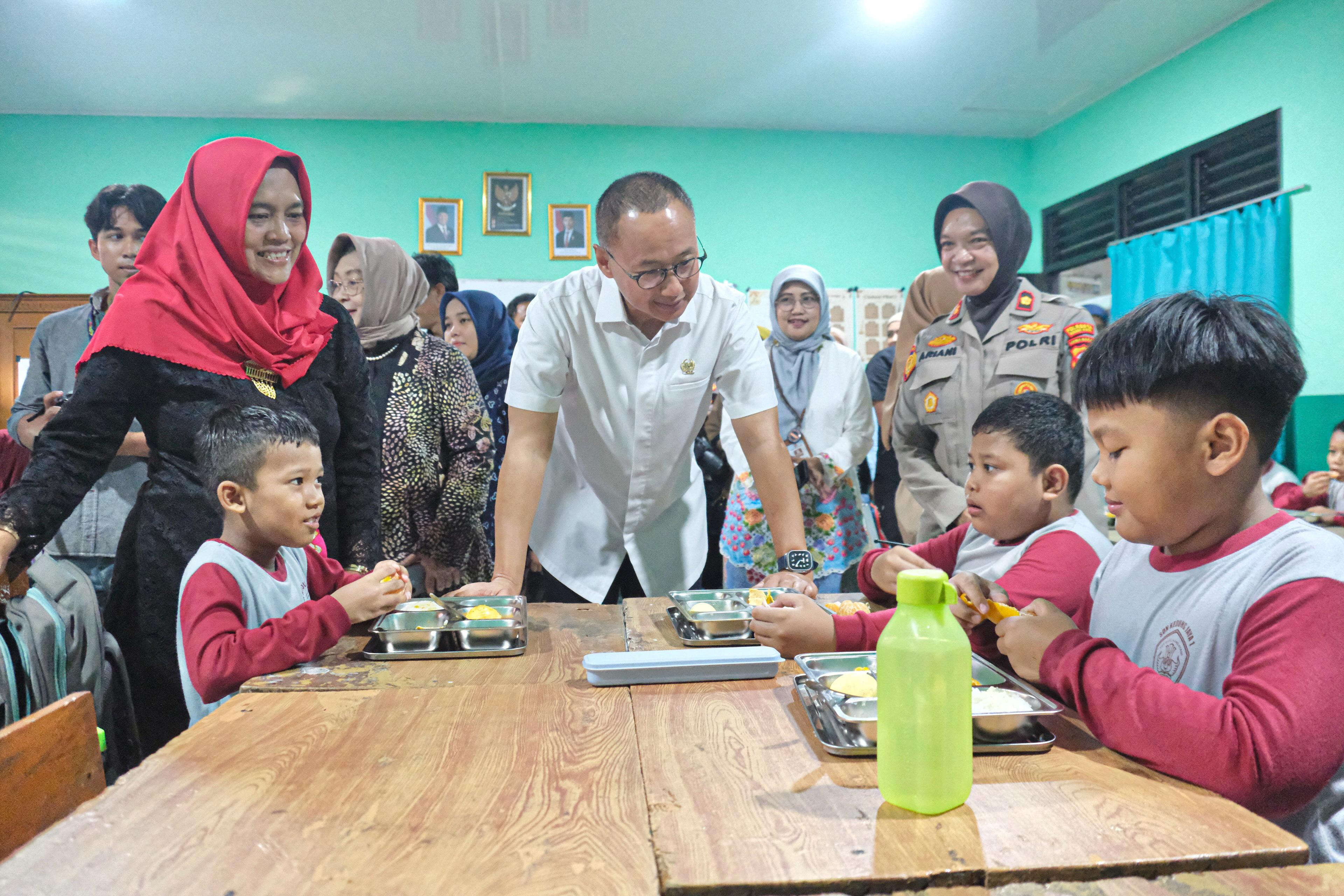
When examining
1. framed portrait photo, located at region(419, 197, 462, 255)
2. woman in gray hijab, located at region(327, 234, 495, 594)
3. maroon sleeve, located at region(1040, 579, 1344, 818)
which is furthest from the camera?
framed portrait photo, located at region(419, 197, 462, 255)

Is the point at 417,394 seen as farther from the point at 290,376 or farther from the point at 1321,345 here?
the point at 1321,345

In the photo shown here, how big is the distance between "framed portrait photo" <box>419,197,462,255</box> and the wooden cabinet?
7.50ft

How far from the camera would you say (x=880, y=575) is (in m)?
1.65

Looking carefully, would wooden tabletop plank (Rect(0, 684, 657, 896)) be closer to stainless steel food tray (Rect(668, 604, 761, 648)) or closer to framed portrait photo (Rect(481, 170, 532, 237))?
stainless steel food tray (Rect(668, 604, 761, 648))

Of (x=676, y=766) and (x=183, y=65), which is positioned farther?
(x=183, y=65)

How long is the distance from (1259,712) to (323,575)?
1530 millimetres

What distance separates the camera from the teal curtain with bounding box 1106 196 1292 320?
14.6ft

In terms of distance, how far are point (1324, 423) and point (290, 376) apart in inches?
189

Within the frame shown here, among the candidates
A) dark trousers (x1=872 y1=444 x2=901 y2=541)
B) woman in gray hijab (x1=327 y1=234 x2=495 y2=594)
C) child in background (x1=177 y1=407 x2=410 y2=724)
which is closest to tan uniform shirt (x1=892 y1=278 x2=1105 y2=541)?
dark trousers (x1=872 y1=444 x2=901 y2=541)

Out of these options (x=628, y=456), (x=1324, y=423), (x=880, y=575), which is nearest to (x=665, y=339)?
(x=628, y=456)

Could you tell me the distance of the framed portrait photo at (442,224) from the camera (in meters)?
5.96

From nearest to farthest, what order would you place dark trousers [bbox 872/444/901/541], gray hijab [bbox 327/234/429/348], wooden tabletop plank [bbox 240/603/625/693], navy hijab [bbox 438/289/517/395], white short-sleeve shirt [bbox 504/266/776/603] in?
wooden tabletop plank [bbox 240/603/625/693]
white short-sleeve shirt [bbox 504/266/776/603]
gray hijab [bbox 327/234/429/348]
navy hijab [bbox 438/289/517/395]
dark trousers [bbox 872/444/901/541]

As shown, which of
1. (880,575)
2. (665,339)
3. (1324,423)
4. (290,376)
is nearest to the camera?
(880,575)

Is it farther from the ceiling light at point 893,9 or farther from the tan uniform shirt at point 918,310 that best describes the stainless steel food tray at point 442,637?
the ceiling light at point 893,9
